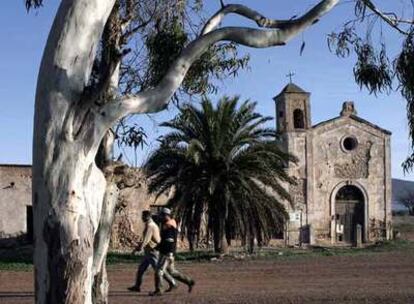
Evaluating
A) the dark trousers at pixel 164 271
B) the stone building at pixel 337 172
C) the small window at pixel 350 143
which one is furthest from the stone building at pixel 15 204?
the dark trousers at pixel 164 271

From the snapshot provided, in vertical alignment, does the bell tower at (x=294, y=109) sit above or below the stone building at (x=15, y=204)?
above

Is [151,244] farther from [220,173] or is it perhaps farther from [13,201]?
[13,201]

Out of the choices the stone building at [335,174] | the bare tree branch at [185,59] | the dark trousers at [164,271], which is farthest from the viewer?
the stone building at [335,174]

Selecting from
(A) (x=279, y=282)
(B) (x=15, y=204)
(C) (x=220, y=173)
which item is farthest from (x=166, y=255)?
(B) (x=15, y=204)

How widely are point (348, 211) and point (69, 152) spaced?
1477 inches

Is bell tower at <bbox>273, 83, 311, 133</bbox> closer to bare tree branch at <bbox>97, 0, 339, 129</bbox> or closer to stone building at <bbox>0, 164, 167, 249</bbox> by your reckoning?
stone building at <bbox>0, 164, 167, 249</bbox>

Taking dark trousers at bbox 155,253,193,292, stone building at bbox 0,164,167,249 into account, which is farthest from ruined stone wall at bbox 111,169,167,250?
dark trousers at bbox 155,253,193,292

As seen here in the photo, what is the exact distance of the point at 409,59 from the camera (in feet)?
37.1

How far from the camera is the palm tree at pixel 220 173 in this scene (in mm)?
28859

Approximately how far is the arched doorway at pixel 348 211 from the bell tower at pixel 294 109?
428cm

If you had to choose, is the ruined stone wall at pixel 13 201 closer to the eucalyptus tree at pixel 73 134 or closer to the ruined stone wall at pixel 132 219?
the ruined stone wall at pixel 132 219

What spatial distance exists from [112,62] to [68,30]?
4.88 feet

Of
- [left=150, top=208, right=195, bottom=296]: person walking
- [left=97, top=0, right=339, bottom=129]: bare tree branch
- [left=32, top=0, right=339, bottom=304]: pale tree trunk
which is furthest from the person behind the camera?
[left=150, top=208, right=195, bottom=296]: person walking

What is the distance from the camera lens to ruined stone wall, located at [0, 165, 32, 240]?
35500 mm
